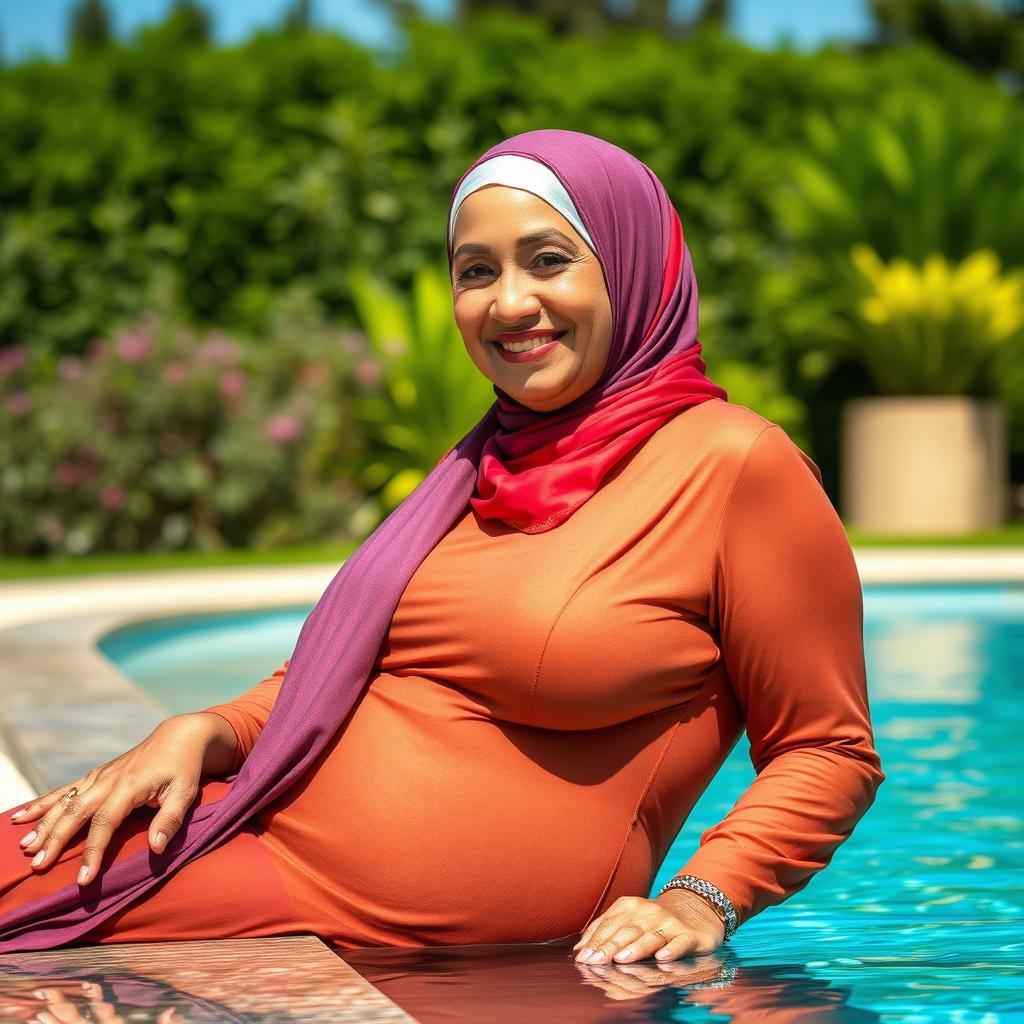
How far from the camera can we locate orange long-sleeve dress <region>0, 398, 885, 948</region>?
205cm

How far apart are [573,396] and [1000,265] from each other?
35.1 feet

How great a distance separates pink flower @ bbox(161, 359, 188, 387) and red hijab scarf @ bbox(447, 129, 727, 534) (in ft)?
26.0

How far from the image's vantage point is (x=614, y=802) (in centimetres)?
213

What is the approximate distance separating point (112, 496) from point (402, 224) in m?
3.24

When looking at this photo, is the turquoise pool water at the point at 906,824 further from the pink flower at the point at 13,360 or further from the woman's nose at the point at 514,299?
the pink flower at the point at 13,360

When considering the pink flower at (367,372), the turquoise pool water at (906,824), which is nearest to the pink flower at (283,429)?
the pink flower at (367,372)

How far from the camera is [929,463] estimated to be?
37.8 feet

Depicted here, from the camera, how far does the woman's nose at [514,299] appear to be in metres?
2.12

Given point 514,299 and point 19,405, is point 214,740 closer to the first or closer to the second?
point 514,299

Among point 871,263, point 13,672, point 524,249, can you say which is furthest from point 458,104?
point 524,249

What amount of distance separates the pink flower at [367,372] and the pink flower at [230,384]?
32.8 inches

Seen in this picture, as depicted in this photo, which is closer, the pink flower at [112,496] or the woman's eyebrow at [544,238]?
the woman's eyebrow at [544,238]

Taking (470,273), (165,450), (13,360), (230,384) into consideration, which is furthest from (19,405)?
(470,273)

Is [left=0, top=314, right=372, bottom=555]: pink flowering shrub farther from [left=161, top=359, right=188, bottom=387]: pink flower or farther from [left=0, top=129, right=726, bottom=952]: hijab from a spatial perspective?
[left=0, top=129, right=726, bottom=952]: hijab
